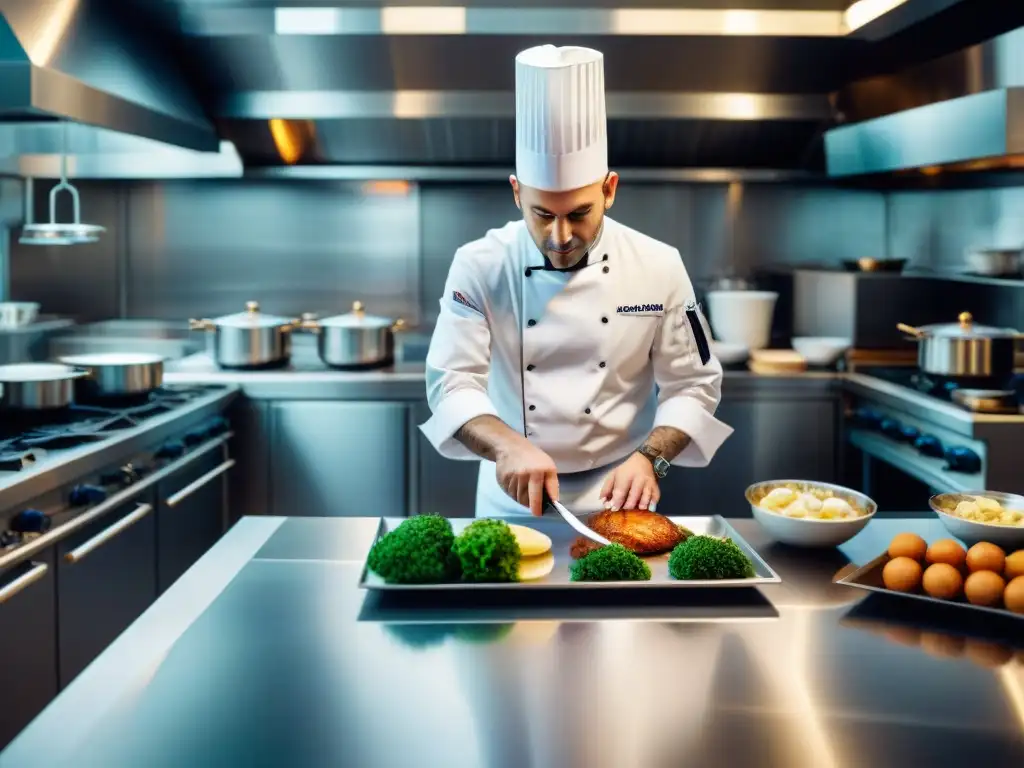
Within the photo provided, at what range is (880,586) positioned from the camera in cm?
162

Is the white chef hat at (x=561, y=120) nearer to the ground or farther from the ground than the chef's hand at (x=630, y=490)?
farther from the ground

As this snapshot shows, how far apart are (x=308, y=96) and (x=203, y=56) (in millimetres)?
442

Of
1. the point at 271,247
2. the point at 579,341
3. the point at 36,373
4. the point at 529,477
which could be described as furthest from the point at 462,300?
the point at 271,247

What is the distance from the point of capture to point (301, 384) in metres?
4.12

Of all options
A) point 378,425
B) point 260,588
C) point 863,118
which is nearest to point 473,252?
point 260,588

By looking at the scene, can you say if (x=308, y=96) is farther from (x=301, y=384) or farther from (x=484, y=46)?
(x=301, y=384)

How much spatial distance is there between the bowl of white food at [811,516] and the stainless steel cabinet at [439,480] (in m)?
2.30

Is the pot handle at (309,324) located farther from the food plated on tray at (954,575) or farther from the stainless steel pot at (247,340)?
the food plated on tray at (954,575)

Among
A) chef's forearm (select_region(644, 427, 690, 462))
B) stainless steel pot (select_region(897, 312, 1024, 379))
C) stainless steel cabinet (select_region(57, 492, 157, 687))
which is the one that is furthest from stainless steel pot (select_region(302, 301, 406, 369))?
chef's forearm (select_region(644, 427, 690, 462))

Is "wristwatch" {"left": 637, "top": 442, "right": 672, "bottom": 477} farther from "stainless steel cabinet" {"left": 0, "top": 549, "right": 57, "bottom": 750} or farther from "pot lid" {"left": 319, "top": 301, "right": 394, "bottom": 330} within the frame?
"pot lid" {"left": 319, "top": 301, "right": 394, "bottom": 330}

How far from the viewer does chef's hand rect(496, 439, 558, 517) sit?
1.86 meters

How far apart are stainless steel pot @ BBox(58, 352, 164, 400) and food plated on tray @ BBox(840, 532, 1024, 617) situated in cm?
256

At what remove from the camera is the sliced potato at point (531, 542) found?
5.59 feet

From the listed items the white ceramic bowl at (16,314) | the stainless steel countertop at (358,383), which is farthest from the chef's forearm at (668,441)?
the white ceramic bowl at (16,314)
